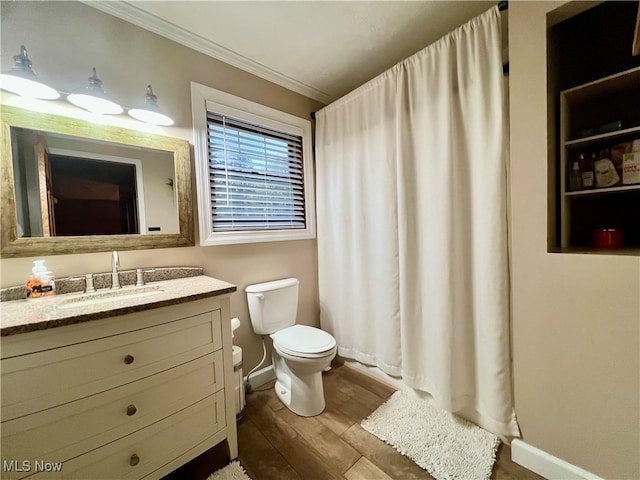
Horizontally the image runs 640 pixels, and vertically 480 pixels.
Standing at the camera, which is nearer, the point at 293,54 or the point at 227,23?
the point at 227,23

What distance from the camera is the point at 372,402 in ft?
5.41

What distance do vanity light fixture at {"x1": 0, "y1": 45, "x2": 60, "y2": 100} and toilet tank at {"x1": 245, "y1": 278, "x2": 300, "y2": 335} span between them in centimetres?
144

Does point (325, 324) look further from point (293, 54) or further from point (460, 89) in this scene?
point (293, 54)

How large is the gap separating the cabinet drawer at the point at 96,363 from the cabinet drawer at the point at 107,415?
3 cm

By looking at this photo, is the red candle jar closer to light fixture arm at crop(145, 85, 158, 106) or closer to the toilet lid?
the toilet lid

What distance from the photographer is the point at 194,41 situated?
152 cm

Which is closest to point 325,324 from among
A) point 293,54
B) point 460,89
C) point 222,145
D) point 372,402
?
point 372,402

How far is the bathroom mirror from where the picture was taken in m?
1.08

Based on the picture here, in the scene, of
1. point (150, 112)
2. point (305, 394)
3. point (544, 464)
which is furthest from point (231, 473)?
point (150, 112)

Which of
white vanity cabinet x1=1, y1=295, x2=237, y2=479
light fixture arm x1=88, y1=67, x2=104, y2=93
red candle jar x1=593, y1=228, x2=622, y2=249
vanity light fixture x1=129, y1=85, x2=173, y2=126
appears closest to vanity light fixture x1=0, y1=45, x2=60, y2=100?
light fixture arm x1=88, y1=67, x2=104, y2=93

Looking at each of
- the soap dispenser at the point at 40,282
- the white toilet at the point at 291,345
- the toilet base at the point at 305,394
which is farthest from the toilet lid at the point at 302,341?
the soap dispenser at the point at 40,282

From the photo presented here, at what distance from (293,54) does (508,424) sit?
258cm

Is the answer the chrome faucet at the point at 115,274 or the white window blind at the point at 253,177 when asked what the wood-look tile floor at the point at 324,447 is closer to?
the chrome faucet at the point at 115,274

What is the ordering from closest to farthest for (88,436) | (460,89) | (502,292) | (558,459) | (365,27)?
(88,436) < (558,459) < (502,292) < (460,89) < (365,27)
